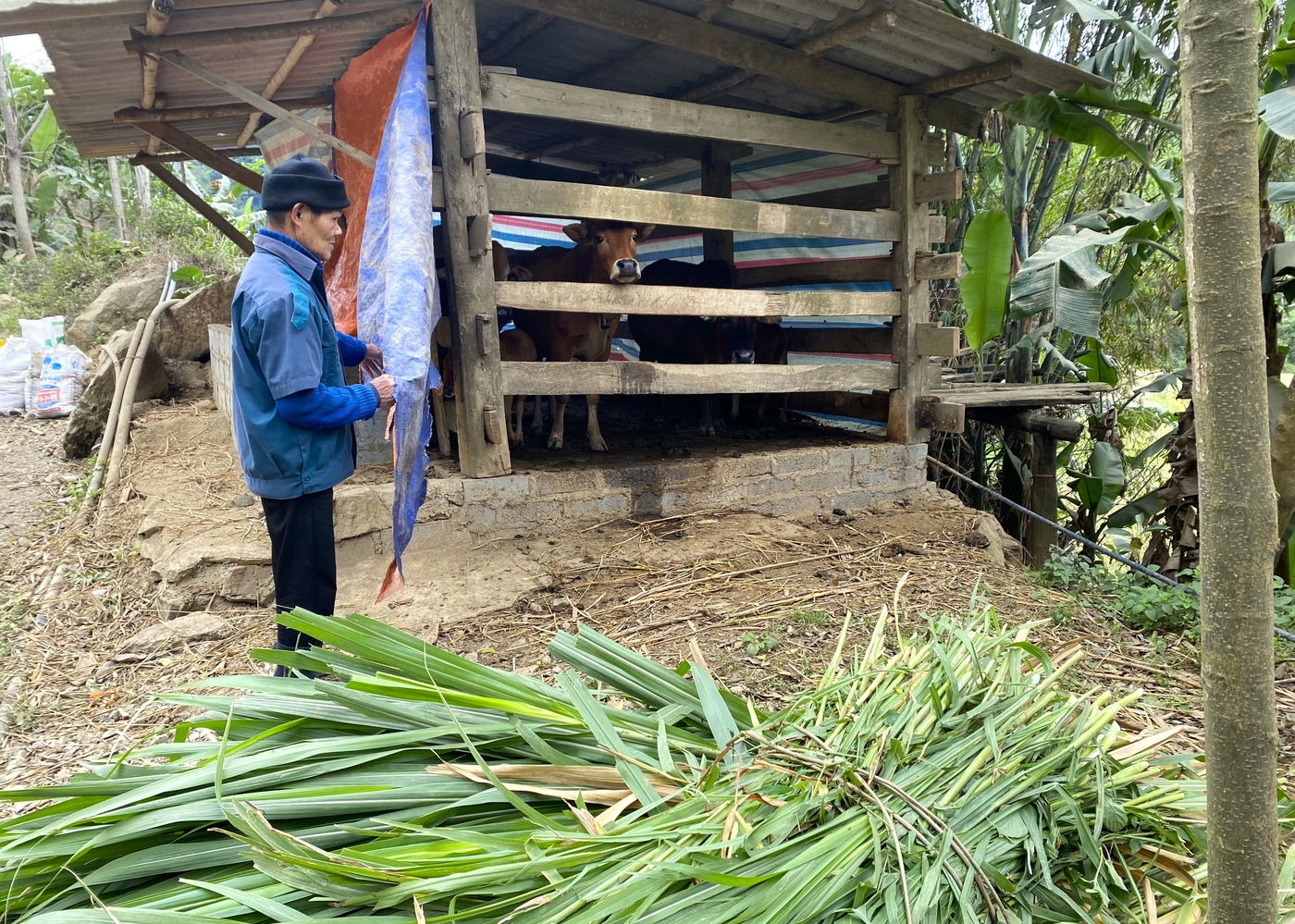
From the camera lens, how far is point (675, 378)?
5418 mm

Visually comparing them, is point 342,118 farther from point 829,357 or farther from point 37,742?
point 829,357

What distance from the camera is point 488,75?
4617mm

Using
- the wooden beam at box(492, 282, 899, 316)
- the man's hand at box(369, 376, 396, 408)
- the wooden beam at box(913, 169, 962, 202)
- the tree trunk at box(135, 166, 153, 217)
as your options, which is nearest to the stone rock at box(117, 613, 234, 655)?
the man's hand at box(369, 376, 396, 408)

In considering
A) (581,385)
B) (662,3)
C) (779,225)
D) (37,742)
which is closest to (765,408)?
(779,225)

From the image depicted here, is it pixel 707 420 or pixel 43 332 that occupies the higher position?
pixel 43 332

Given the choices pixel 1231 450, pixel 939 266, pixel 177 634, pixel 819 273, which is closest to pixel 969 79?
pixel 939 266

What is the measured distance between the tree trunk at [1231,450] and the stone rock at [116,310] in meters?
11.3

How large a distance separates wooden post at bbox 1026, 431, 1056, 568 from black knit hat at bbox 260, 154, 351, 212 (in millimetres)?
6328

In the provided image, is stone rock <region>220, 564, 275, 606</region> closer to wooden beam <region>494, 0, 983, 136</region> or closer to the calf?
wooden beam <region>494, 0, 983, 136</region>

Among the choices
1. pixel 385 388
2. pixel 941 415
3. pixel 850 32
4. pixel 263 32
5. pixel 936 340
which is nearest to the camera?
pixel 385 388

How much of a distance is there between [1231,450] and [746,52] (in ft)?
16.4

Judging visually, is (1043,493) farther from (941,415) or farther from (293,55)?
(293,55)

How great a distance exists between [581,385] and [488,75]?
5.92 feet

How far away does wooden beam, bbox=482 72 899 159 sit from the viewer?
4719 mm
